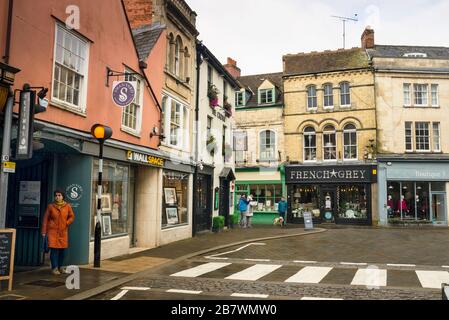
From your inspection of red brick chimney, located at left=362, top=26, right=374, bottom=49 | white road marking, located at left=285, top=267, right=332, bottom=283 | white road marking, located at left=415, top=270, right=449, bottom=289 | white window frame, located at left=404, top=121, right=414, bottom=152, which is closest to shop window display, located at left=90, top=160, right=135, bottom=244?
white road marking, located at left=285, top=267, right=332, bottom=283

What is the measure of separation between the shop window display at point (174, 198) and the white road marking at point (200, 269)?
4.67 m

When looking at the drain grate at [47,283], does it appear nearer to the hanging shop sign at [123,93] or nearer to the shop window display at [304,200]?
the hanging shop sign at [123,93]

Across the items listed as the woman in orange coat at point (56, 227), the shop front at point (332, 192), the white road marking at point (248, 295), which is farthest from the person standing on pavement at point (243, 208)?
the white road marking at point (248, 295)

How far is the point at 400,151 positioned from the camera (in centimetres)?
2788

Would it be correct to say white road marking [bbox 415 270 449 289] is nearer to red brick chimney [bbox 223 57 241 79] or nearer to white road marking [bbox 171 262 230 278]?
white road marking [bbox 171 262 230 278]

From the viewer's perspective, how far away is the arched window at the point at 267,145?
31078 millimetres

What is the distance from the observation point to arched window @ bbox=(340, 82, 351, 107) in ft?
96.4

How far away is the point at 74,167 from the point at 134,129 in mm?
3272

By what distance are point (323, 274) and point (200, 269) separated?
3054mm

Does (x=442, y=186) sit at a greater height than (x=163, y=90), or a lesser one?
lesser
